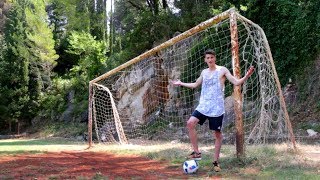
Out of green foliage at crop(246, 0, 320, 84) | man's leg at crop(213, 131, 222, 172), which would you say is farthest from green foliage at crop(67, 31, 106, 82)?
man's leg at crop(213, 131, 222, 172)

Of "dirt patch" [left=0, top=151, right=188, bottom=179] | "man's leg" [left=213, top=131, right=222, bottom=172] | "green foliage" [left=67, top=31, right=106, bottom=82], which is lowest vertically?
"dirt patch" [left=0, top=151, right=188, bottom=179]

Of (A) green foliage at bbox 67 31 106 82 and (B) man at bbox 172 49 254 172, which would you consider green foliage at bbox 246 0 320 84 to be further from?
(A) green foliage at bbox 67 31 106 82

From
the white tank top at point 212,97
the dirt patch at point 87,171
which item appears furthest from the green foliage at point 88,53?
Answer: the white tank top at point 212,97

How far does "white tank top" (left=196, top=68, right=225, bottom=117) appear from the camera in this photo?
16.3 ft

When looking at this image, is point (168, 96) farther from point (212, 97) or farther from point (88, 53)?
point (88, 53)

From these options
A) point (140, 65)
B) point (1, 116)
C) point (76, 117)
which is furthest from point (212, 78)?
point (1, 116)

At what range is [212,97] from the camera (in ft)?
16.5

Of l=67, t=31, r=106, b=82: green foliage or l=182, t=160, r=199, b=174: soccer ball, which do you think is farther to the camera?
l=67, t=31, r=106, b=82: green foliage

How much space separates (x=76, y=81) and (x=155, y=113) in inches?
563

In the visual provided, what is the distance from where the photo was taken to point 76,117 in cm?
2478

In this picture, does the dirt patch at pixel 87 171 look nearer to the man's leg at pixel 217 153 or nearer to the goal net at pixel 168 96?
the man's leg at pixel 217 153

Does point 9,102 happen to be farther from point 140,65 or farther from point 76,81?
point 140,65

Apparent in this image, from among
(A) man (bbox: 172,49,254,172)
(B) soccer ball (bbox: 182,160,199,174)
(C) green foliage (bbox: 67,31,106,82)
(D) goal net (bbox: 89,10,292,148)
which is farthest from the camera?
(C) green foliage (bbox: 67,31,106,82)

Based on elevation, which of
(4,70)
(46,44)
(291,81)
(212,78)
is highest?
(46,44)
